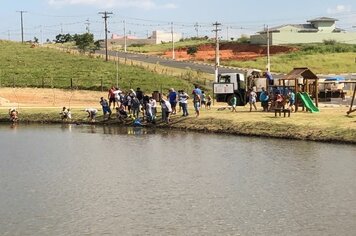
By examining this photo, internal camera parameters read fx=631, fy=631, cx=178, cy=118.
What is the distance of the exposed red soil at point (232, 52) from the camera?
10494 centimetres

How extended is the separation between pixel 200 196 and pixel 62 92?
42.7m

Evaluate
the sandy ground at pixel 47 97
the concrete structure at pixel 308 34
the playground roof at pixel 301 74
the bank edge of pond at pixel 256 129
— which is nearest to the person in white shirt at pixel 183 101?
the bank edge of pond at pixel 256 129

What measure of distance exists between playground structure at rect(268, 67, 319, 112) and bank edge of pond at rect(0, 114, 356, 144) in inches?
236

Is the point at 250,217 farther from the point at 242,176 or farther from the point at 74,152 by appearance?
the point at 74,152

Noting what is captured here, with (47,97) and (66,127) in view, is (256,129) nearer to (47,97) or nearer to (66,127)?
(66,127)

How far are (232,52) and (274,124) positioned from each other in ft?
271

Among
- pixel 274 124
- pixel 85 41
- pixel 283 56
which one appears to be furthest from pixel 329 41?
pixel 274 124

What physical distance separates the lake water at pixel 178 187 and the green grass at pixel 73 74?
31.0 metres

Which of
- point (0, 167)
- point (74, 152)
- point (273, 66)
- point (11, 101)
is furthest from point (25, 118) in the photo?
point (273, 66)

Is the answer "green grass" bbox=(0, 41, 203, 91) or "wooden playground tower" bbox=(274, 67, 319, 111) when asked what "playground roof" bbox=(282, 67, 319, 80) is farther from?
"green grass" bbox=(0, 41, 203, 91)

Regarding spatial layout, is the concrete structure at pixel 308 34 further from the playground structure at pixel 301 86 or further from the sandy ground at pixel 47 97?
the playground structure at pixel 301 86

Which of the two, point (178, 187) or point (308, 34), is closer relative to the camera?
point (178, 187)

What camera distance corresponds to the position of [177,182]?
66.3ft

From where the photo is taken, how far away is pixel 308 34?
416 feet
